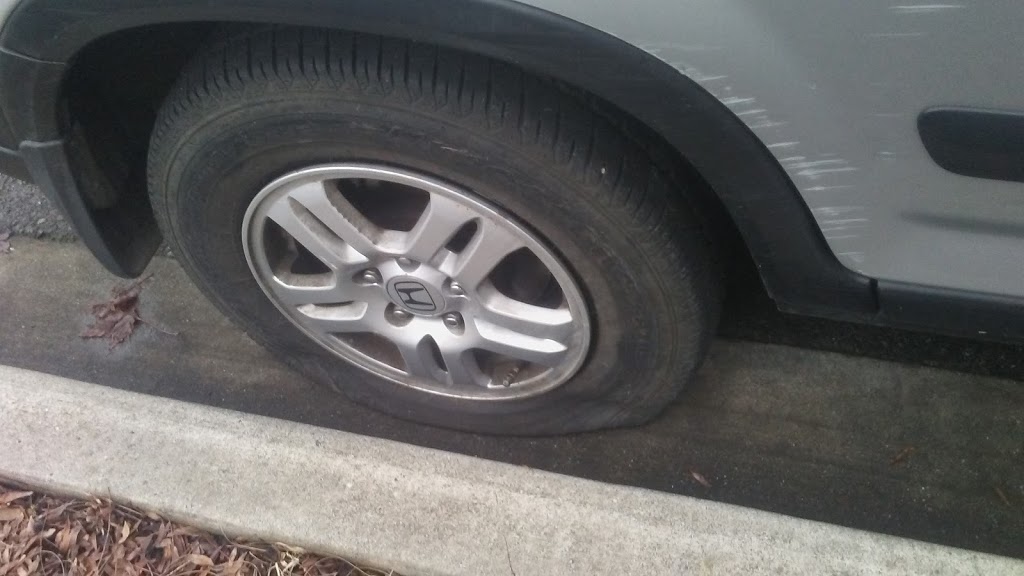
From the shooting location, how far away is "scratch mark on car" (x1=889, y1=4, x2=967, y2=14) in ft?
3.35

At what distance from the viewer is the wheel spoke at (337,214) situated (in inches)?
61.9

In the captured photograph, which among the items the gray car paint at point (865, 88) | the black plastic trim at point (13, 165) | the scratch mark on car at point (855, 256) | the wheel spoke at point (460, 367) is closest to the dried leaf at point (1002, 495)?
the gray car paint at point (865, 88)

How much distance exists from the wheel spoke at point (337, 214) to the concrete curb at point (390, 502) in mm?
480

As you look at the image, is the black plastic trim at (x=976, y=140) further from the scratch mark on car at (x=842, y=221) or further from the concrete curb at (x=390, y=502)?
the concrete curb at (x=390, y=502)

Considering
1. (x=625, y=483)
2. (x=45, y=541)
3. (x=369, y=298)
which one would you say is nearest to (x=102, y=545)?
(x=45, y=541)

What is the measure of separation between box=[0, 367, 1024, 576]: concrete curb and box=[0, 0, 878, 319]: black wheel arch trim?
1.69ft

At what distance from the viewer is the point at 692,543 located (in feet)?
5.35

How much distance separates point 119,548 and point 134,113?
92cm

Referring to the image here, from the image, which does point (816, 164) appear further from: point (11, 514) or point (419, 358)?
point (11, 514)

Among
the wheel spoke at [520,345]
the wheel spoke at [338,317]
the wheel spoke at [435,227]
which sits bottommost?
the wheel spoke at [338,317]

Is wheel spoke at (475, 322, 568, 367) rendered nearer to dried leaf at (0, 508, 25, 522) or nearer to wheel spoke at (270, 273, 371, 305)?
wheel spoke at (270, 273, 371, 305)

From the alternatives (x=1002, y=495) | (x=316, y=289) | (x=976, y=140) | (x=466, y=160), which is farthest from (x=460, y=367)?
(x=1002, y=495)

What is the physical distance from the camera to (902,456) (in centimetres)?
195

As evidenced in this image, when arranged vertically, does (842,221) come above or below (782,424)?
above
